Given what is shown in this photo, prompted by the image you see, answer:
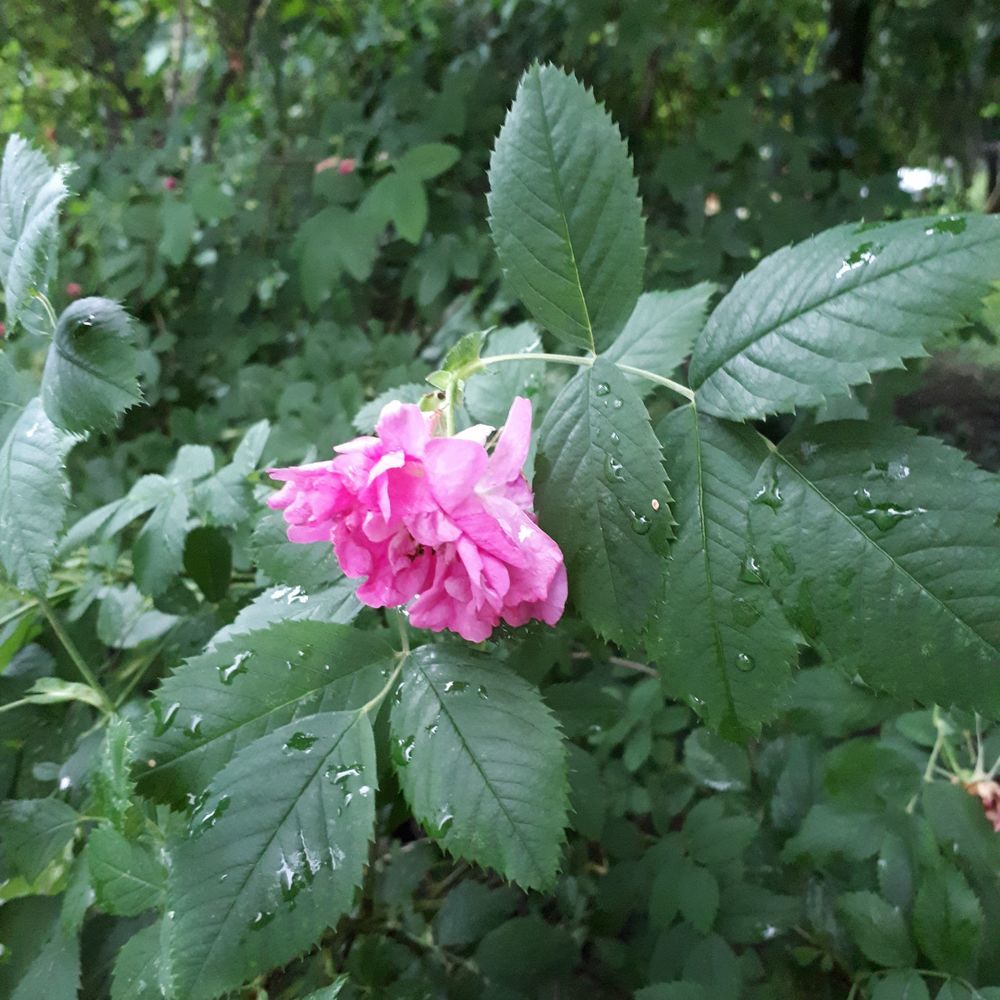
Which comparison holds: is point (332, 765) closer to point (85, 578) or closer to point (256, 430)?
point (256, 430)

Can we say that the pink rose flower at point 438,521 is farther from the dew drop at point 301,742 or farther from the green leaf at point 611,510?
the dew drop at point 301,742

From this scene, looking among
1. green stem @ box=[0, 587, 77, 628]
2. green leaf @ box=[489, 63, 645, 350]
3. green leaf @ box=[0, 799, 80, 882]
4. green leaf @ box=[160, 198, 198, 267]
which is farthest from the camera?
green leaf @ box=[160, 198, 198, 267]

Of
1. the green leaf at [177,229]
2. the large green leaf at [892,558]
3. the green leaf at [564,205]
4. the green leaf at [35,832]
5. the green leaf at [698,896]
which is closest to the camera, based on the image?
the large green leaf at [892,558]

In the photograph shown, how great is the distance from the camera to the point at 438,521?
497 millimetres

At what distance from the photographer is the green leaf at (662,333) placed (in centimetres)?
74

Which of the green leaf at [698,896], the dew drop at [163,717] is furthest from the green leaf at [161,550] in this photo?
the green leaf at [698,896]

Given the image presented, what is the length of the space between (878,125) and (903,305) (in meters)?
1.57

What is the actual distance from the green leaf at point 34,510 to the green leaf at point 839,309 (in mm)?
529

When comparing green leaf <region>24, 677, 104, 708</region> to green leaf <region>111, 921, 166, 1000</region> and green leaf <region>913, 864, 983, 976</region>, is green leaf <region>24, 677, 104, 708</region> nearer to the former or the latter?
green leaf <region>111, 921, 166, 1000</region>

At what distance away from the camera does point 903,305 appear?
48 centimetres

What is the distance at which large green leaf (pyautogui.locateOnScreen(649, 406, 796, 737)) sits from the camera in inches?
20.4

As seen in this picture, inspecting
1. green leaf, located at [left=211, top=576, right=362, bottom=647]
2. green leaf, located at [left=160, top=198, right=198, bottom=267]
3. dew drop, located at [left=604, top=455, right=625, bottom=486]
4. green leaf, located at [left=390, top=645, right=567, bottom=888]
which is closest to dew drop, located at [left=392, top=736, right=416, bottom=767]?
green leaf, located at [left=390, top=645, right=567, bottom=888]

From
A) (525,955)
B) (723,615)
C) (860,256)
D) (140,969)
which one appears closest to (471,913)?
(525,955)

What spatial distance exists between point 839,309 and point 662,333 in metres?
A: 0.28
